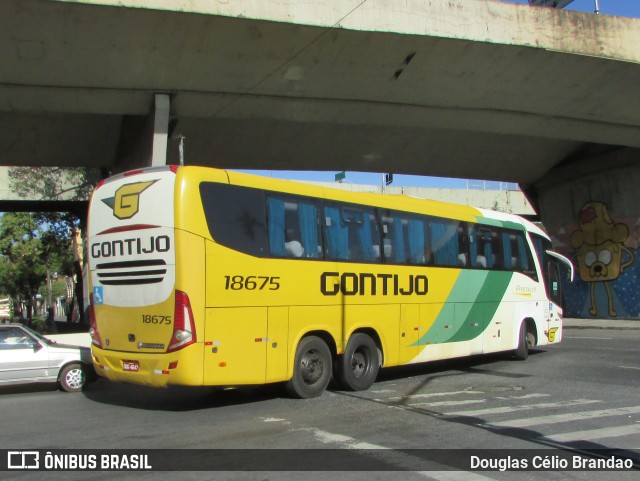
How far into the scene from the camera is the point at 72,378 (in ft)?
37.4

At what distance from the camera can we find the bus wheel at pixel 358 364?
404 inches

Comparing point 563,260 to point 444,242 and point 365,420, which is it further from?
point 365,420

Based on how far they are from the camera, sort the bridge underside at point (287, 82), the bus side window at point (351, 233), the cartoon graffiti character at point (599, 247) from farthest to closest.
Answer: the cartoon graffiti character at point (599, 247) → the bridge underside at point (287, 82) → the bus side window at point (351, 233)

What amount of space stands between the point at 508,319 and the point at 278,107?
904 cm

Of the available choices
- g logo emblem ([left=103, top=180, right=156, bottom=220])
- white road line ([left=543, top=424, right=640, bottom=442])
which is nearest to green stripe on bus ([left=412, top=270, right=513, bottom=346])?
white road line ([left=543, top=424, right=640, bottom=442])

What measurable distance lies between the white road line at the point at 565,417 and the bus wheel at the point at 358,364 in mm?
3180

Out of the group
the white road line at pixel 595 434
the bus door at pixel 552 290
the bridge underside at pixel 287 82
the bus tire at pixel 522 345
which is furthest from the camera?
the bus door at pixel 552 290

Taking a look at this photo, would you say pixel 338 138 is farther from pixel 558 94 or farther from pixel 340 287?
pixel 340 287

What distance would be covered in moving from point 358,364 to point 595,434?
14.4 feet

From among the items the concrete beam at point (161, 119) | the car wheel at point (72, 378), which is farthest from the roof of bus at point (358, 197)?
the concrete beam at point (161, 119)

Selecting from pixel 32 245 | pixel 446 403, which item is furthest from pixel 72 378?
pixel 32 245

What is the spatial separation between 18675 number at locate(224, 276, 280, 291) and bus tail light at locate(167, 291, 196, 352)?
674 millimetres

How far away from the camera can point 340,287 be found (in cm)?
1026

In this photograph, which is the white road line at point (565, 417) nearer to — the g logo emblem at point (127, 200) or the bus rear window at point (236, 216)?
the bus rear window at point (236, 216)
